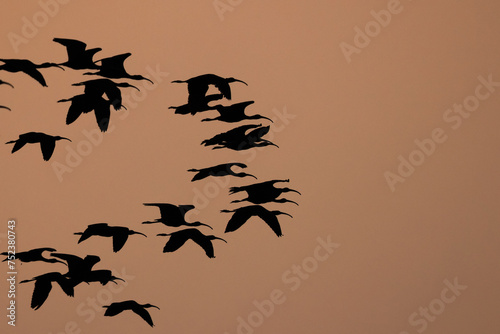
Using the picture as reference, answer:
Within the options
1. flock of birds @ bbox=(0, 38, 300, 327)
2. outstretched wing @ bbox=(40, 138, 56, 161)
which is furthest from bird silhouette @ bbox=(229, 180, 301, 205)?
outstretched wing @ bbox=(40, 138, 56, 161)

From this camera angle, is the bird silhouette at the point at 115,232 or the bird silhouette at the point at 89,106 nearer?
the bird silhouette at the point at 89,106

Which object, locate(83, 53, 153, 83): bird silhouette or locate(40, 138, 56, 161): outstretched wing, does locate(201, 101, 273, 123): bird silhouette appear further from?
locate(40, 138, 56, 161): outstretched wing

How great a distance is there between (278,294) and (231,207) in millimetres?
325

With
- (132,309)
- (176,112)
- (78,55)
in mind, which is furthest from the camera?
(132,309)

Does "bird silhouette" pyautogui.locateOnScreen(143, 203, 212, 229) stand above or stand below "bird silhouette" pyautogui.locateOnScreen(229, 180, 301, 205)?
above

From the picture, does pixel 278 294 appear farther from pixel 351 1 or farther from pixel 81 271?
pixel 351 1

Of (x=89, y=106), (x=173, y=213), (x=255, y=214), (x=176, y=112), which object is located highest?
(x=89, y=106)

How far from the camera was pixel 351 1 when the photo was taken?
2.32 meters

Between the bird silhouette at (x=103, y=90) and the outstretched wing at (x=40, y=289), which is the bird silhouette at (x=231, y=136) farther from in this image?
the outstretched wing at (x=40, y=289)

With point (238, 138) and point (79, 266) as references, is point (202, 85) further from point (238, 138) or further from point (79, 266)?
point (79, 266)

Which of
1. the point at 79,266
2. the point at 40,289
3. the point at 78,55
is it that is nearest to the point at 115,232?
the point at 79,266

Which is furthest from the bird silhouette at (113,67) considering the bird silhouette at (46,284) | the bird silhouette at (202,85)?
the bird silhouette at (46,284)

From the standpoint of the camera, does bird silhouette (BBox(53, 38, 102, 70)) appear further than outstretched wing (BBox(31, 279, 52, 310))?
No

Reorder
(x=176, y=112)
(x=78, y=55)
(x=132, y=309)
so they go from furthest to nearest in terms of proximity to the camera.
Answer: (x=132, y=309), (x=176, y=112), (x=78, y=55)
